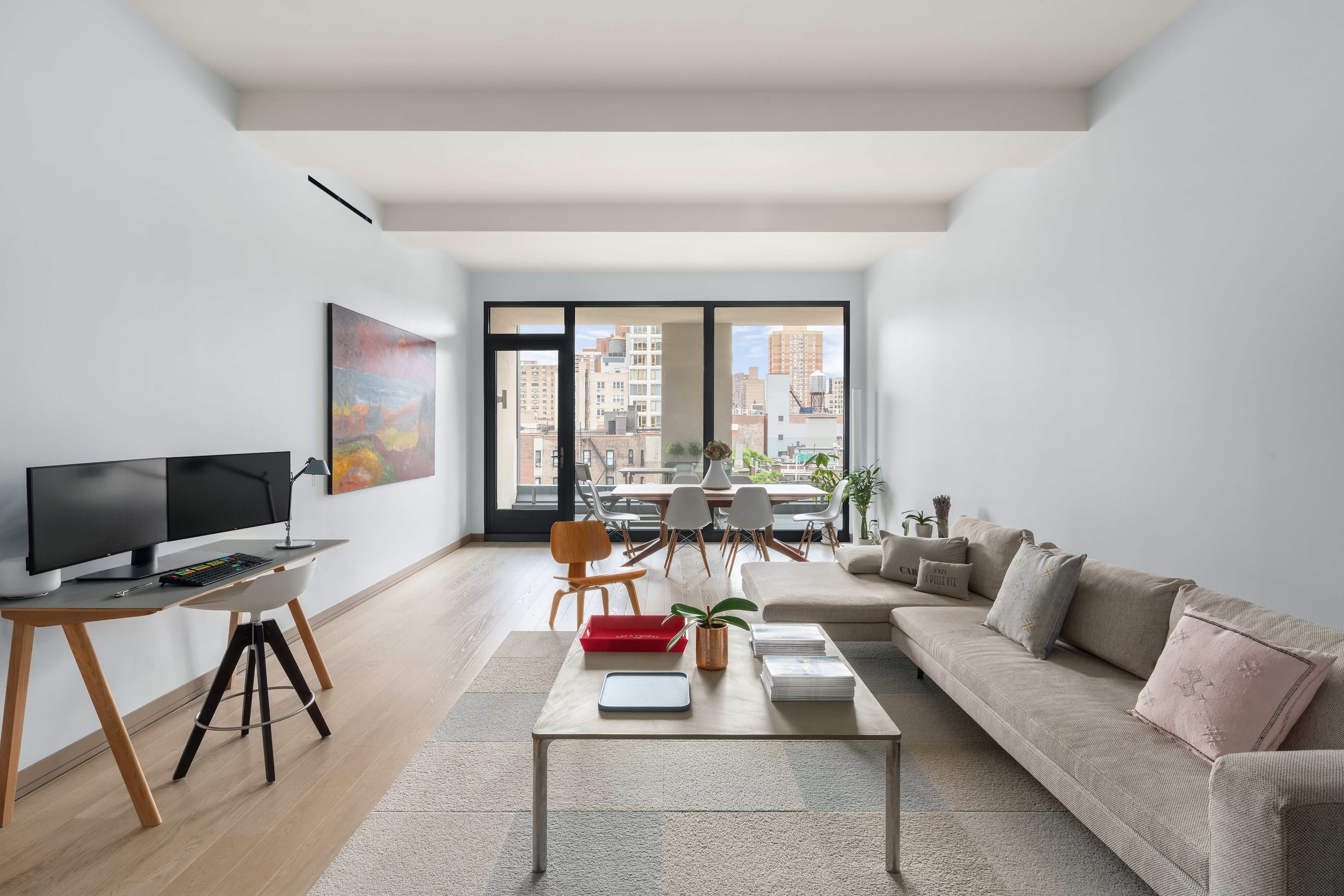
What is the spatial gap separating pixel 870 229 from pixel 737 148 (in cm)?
185

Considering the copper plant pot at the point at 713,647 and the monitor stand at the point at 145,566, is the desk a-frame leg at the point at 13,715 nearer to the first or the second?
the monitor stand at the point at 145,566

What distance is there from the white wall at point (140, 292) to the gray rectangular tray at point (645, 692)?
2055mm

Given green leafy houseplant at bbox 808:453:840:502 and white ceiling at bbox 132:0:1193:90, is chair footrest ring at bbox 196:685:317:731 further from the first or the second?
green leafy houseplant at bbox 808:453:840:502

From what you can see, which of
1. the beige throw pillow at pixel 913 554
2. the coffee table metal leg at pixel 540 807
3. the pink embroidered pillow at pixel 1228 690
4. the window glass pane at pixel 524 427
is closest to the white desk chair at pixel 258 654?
the coffee table metal leg at pixel 540 807

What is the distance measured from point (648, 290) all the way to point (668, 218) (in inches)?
83.4

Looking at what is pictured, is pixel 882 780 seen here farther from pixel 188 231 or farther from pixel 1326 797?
pixel 188 231

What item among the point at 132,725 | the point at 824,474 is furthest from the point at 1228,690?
the point at 824,474

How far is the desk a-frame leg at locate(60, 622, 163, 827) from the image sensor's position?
6.93 feet

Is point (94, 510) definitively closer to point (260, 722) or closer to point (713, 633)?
point (260, 722)

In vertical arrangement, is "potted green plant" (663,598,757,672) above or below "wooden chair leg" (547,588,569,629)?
above

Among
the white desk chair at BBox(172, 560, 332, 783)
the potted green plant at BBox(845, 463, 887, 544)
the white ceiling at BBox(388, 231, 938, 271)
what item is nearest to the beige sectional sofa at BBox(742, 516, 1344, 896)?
the white desk chair at BBox(172, 560, 332, 783)

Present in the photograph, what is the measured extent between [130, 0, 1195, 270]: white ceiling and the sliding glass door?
2.46 metres

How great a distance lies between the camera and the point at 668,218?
525 centimetres

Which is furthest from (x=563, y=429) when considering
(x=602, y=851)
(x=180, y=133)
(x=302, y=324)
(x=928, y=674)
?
(x=602, y=851)
